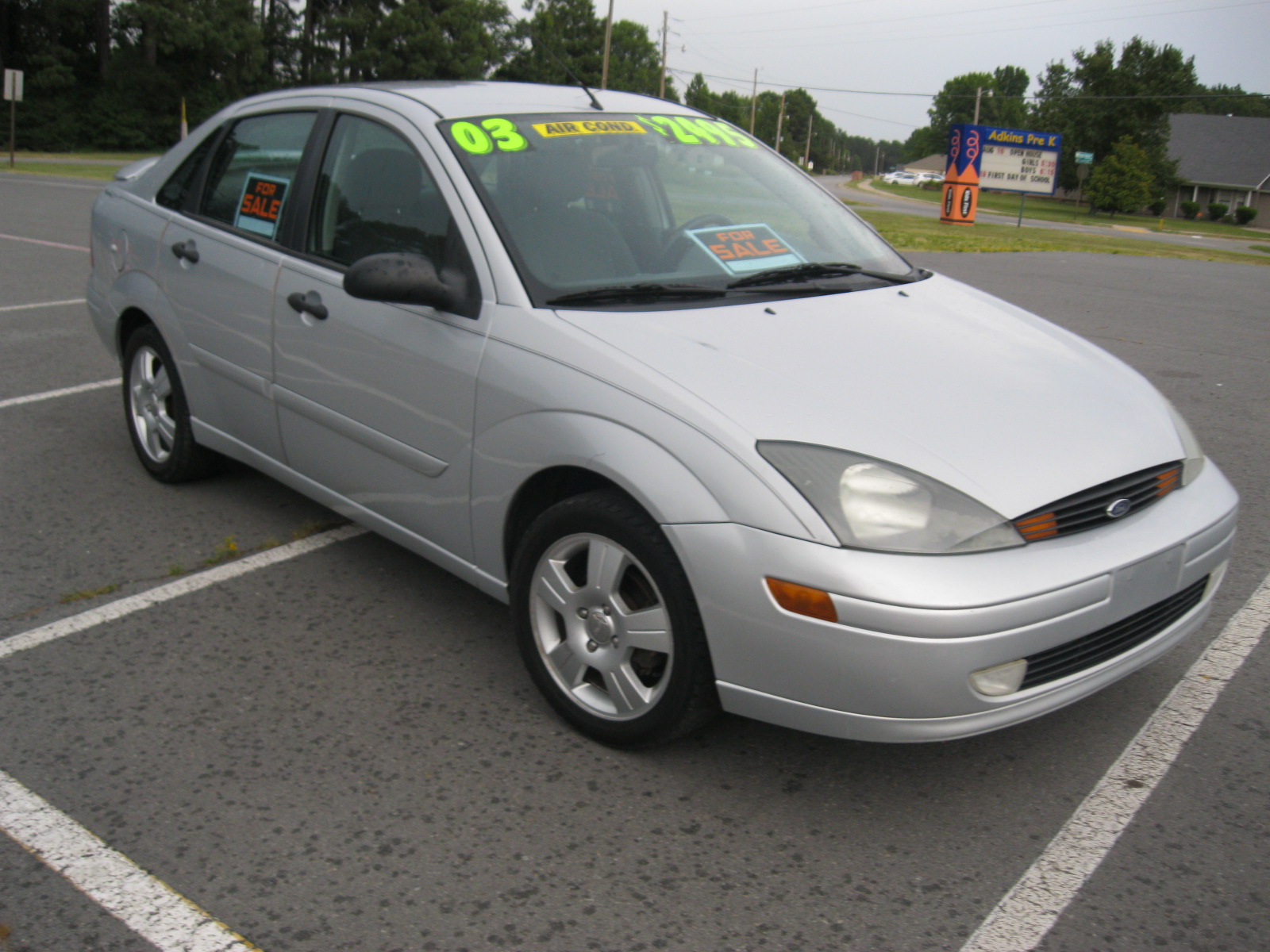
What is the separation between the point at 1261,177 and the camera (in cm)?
7012

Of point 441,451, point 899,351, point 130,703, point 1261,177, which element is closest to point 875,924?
point 899,351

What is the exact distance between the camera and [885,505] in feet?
8.26

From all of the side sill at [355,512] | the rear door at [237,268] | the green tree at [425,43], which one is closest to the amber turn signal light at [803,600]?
the side sill at [355,512]

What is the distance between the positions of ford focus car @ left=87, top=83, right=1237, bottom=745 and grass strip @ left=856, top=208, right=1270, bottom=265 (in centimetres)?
1401

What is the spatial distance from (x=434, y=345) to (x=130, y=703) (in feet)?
4.24

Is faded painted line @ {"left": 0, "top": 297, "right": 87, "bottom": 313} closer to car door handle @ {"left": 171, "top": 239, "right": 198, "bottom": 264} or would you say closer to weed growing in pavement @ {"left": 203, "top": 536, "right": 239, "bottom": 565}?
car door handle @ {"left": 171, "top": 239, "right": 198, "bottom": 264}

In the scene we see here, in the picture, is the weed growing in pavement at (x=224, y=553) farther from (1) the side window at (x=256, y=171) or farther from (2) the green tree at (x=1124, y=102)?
(2) the green tree at (x=1124, y=102)

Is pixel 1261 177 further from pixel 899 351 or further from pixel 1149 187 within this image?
pixel 899 351

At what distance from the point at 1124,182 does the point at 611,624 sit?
65.0 metres

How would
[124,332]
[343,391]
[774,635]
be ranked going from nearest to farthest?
[774,635] < [343,391] < [124,332]

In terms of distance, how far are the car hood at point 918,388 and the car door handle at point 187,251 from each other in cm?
201

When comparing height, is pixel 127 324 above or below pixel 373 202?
below

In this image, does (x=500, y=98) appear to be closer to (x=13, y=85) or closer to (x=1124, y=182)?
(x=13, y=85)

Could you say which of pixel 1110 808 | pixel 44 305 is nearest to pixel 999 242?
pixel 44 305
